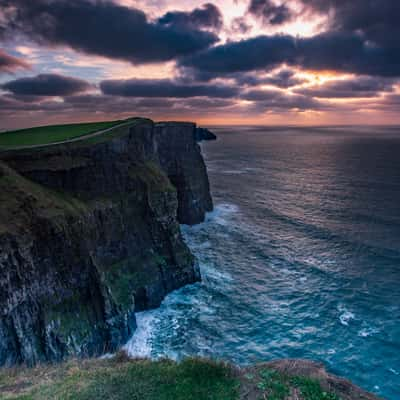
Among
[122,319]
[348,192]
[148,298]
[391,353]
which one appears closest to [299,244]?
[391,353]

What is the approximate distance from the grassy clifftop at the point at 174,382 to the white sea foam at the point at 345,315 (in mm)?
21880

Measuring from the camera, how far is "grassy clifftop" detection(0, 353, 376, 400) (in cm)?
1794

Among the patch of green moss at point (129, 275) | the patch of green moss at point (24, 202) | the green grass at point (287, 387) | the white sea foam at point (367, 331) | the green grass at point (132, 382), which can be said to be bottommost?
the white sea foam at point (367, 331)

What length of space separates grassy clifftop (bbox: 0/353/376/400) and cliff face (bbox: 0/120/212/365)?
1028cm

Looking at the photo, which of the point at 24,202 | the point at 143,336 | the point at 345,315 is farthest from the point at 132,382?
the point at 345,315

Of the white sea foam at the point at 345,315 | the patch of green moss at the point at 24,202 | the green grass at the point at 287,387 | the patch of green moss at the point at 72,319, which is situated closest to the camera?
the green grass at the point at 287,387

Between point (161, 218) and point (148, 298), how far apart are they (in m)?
12.4

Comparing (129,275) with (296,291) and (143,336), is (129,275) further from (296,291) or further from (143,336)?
(296,291)

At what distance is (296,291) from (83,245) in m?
30.8

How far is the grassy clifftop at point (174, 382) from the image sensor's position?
706 inches

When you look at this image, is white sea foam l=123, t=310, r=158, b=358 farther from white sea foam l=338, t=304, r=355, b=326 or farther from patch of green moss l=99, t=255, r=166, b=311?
white sea foam l=338, t=304, r=355, b=326

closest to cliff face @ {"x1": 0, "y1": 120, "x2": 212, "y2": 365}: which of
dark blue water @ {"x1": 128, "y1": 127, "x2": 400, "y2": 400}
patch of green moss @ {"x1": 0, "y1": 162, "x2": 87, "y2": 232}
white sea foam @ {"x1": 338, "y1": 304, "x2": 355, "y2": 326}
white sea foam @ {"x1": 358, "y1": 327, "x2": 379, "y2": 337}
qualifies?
patch of green moss @ {"x1": 0, "y1": 162, "x2": 87, "y2": 232}

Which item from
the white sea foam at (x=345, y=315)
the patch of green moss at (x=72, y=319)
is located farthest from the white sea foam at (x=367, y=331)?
the patch of green moss at (x=72, y=319)

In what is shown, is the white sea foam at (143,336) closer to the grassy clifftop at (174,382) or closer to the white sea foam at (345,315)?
the grassy clifftop at (174,382)
